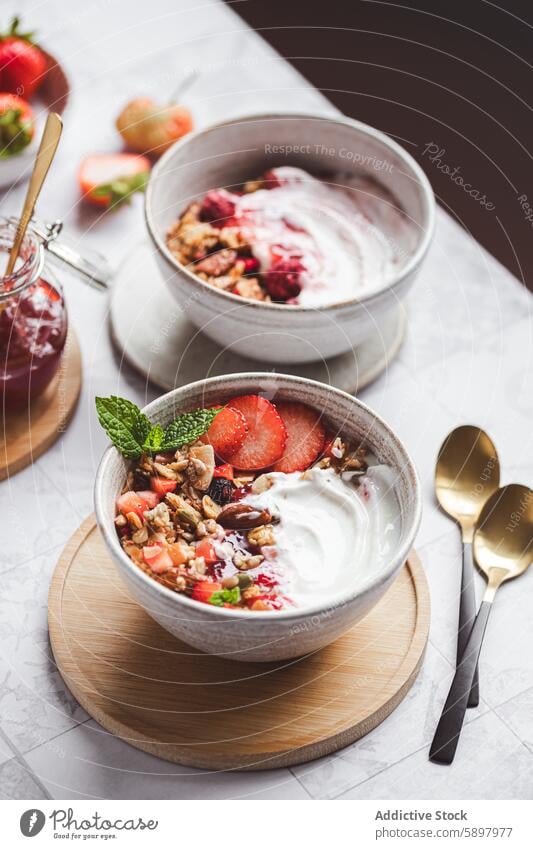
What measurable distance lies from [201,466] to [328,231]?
0.59 meters

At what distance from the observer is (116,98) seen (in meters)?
2.12

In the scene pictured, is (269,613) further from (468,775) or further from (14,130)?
(14,130)

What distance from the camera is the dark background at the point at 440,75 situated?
7.55ft

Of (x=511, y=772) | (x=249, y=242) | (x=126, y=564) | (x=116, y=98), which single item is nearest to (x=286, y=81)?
(x=116, y=98)

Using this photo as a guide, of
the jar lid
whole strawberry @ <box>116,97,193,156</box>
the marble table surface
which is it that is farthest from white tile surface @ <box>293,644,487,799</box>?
whole strawberry @ <box>116,97,193,156</box>

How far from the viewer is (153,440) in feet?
4.42

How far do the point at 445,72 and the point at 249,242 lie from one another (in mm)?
1068

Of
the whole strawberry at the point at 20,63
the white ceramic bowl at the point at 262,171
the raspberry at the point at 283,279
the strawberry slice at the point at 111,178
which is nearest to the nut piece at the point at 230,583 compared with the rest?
the white ceramic bowl at the point at 262,171

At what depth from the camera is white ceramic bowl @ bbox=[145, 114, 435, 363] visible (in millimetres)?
1554

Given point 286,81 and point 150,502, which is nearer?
point 150,502

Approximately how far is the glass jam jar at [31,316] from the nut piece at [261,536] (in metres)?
0.48

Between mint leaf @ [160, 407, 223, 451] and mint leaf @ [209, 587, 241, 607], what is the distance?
0.73 feet
